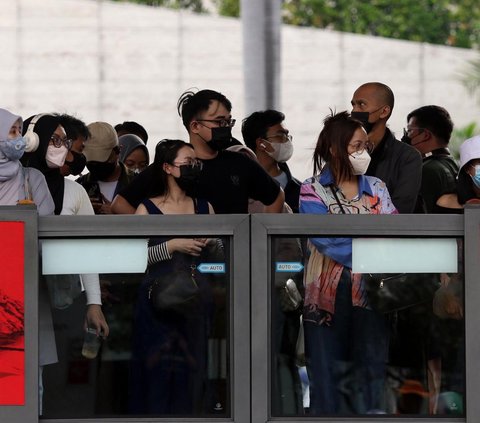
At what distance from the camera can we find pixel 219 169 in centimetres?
778

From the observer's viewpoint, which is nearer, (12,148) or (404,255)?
(404,255)

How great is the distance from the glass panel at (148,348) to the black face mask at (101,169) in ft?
7.52

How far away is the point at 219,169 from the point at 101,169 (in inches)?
58.2

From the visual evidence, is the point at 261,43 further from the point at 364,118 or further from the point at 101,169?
the point at 364,118

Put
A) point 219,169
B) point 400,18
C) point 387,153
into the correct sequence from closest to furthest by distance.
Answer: point 219,169 < point 387,153 < point 400,18

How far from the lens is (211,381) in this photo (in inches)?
269

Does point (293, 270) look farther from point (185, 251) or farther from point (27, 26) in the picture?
point (27, 26)

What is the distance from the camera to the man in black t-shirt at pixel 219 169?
7.68m

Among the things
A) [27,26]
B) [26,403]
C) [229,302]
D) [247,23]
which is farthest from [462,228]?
[27,26]

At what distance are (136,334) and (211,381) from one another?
16.9 inches

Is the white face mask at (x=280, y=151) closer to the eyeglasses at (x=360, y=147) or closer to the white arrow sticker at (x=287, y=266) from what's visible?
the eyeglasses at (x=360, y=147)

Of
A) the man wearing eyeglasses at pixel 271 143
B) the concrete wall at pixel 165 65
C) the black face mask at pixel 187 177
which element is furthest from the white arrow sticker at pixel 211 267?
the concrete wall at pixel 165 65

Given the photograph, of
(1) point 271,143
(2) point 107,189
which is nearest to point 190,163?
(1) point 271,143

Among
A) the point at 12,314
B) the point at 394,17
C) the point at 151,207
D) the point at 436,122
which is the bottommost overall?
the point at 12,314
